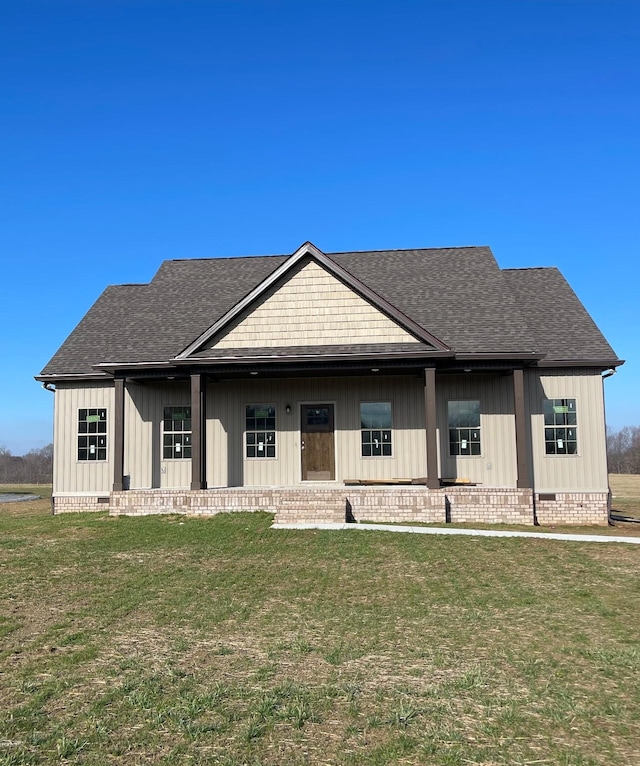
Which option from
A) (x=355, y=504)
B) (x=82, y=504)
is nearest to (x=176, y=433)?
(x=82, y=504)

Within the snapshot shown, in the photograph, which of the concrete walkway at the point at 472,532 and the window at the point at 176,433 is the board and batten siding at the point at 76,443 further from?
the concrete walkway at the point at 472,532

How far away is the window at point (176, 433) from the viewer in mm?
17766

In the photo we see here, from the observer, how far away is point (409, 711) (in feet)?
15.0

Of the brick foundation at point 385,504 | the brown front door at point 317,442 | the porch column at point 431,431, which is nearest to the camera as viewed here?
the brick foundation at point 385,504

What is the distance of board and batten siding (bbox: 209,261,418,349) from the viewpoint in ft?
52.7

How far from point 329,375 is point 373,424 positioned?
76.3 inches

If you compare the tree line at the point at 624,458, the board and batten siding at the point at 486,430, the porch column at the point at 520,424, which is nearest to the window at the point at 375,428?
Result: the board and batten siding at the point at 486,430

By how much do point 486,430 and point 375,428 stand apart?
297 cm

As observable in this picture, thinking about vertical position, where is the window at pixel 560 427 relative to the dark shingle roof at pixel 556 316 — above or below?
below

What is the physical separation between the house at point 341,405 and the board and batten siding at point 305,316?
4 centimetres

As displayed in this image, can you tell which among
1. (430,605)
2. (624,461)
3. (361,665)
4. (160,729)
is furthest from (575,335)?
(624,461)

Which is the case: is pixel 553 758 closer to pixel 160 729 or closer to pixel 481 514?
pixel 160 729

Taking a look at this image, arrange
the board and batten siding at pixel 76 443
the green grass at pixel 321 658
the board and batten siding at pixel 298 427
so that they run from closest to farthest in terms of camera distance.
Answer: the green grass at pixel 321 658 → the board and batten siding at pixel 298 427 → the board and batten siding at pixel 76 443

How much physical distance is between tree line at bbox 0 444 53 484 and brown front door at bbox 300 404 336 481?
1763 inches
